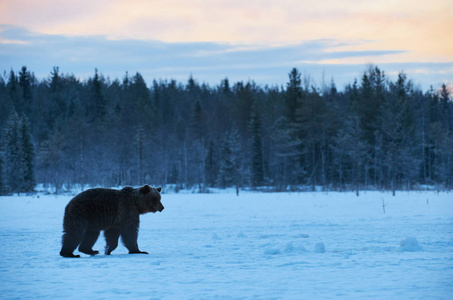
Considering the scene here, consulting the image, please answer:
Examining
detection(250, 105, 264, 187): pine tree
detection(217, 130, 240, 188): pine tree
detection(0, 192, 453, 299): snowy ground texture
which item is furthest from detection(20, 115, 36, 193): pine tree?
detection(0, 192, 453, 299): snowy ground texture

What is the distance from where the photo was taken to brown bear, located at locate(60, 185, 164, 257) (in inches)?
366

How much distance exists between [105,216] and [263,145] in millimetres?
54750

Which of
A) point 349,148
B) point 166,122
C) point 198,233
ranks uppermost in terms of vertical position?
point 166,122

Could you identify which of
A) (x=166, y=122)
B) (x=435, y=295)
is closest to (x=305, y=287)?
(x=435, y=295)

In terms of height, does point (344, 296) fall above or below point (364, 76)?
below

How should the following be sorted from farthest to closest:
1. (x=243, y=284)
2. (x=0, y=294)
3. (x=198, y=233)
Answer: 1. (x=198, y=233)
2. (x=243, y=284)
3. (x=0, y=294)

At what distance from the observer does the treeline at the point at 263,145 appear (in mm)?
52875

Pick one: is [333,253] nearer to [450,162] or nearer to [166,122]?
[450,162]

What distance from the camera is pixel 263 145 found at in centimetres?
6400

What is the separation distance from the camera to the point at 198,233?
44.9 ft

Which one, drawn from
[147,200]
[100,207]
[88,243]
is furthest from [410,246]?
[88,243]

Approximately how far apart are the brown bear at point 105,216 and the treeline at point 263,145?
34.4m

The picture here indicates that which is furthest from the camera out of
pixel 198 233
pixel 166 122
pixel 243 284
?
pixel 166 122

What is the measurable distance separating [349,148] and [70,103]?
170 feet
